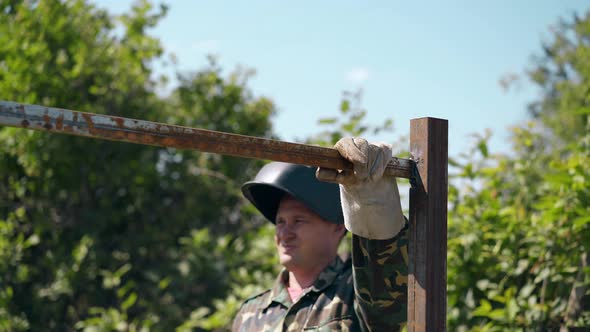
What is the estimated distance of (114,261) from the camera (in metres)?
6.49

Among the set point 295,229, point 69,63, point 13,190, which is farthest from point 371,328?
point 69,63

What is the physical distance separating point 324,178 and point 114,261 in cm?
484

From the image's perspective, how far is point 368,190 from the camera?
2.10 meters

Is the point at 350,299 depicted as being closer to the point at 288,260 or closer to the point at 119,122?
the point at 288,260

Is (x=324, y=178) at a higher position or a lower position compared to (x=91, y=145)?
lower

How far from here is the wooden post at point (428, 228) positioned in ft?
6.91

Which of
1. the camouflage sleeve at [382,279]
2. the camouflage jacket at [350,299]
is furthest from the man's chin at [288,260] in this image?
the camouflage sleeve at [382,279]

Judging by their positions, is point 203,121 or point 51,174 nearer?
point 51,174

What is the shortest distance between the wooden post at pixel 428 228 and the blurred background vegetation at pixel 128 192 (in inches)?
70.6

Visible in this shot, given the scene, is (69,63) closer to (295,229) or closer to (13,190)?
(13,190)

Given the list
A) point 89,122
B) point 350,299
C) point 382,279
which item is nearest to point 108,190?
point 350,299

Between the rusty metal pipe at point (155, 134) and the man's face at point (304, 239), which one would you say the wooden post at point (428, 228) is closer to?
the rusty metal pipe at point (155, 134)

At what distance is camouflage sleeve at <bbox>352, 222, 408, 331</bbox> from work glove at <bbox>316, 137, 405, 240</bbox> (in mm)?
103

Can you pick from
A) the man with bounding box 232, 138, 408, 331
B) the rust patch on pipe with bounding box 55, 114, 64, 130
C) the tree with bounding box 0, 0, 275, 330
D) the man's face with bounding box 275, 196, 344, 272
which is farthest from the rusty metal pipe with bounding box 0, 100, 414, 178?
the tree with bounding box 0, 0, 275, 330
